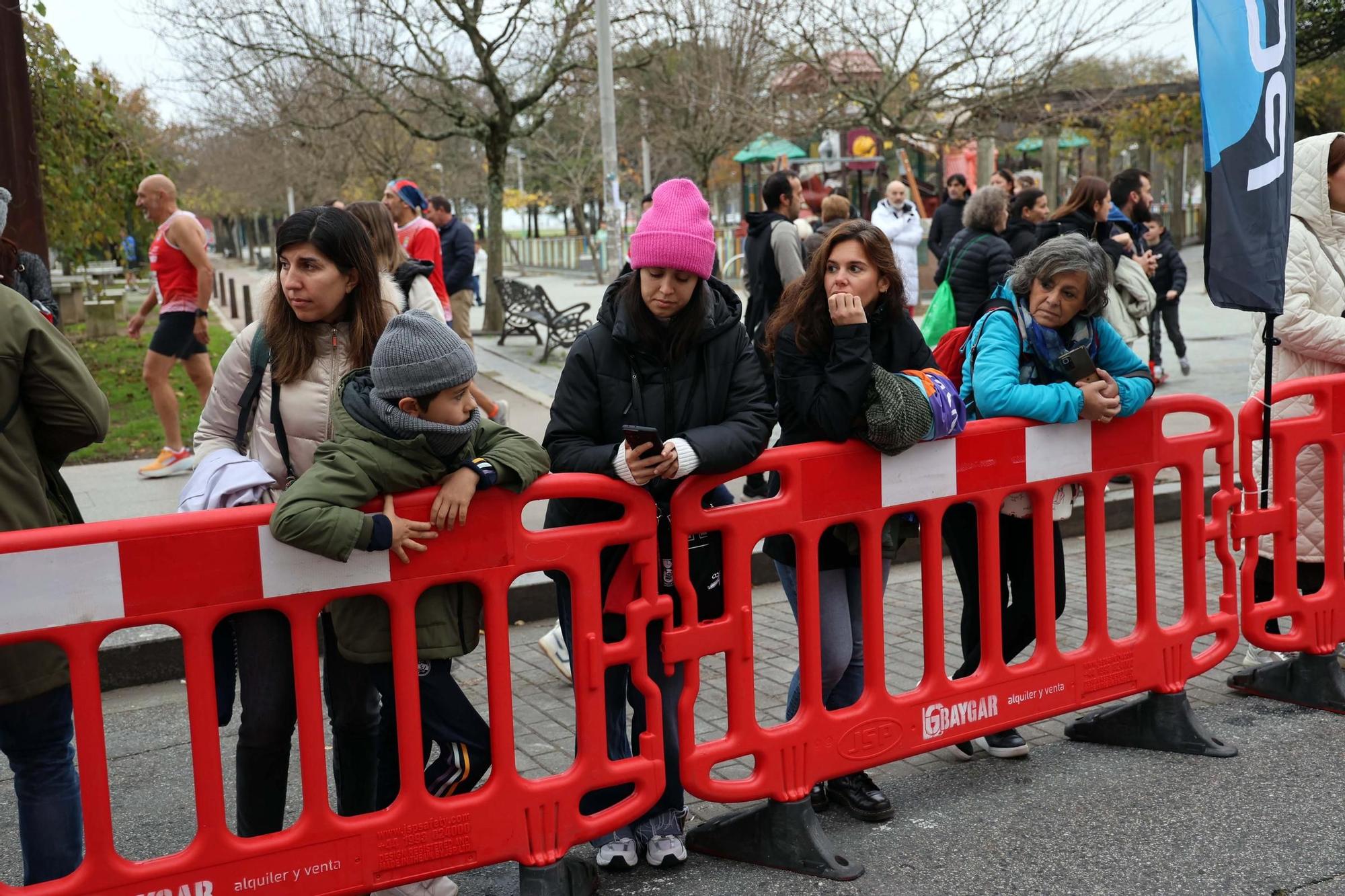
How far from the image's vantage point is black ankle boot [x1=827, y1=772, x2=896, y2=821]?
399 centimetres

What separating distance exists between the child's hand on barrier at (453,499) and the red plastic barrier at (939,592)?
0.61 m

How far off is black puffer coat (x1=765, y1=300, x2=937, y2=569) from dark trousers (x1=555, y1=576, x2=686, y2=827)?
1.65 feet

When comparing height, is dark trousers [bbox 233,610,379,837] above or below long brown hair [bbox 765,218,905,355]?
below

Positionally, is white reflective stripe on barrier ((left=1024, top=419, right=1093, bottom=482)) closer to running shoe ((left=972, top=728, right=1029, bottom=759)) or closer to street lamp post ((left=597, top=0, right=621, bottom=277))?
running shoe ((left=972, top=728, right=1029, bottom=759))

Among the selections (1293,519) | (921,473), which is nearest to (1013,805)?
(921,473)

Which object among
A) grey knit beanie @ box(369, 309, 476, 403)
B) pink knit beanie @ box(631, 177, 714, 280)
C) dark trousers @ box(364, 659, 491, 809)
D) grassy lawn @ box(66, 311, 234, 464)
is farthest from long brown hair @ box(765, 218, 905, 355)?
grassy lawn @ box(66, 311, 234, 464)

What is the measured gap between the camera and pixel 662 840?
12.3ft

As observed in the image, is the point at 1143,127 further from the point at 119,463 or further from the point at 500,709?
the point at 500,709

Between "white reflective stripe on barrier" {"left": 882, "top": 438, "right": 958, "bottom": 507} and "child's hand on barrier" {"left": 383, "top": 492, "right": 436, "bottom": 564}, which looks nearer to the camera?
"child's hand on barrier" {"left": 383, "top": 492, "right": 436, "bottom": 564}

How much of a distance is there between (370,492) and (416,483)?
0.40 ft

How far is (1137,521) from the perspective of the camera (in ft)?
14.6

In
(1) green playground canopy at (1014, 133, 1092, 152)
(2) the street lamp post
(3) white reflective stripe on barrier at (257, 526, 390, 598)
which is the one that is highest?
(1) green playground canopy at (1014, 133, 1092, 152)

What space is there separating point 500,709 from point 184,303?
6289 mm

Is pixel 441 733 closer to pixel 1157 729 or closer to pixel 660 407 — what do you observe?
pixel 660 407
